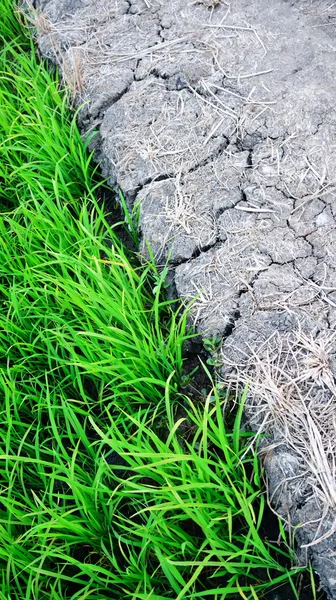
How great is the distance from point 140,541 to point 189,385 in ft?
1.41

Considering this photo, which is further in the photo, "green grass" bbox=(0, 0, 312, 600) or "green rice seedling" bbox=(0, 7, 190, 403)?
"green rice seedling" bbox=(0, 7, 190, 403)

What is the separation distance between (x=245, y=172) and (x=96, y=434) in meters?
0.94

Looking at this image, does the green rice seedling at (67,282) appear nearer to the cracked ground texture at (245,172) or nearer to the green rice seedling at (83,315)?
the green rice seedling at (83,315)

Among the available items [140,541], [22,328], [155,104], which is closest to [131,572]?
[140,541]

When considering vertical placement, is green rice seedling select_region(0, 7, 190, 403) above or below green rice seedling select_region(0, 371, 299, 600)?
above

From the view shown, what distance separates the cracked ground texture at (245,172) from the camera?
4.38ft

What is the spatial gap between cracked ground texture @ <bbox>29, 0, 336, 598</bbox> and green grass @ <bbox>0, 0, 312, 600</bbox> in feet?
0.33

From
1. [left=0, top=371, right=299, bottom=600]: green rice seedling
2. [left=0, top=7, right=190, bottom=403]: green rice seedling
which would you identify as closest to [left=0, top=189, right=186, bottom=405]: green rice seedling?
[left=0, top=7, right=190, bottom=403]: green rice seedling

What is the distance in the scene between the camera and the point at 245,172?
1.75m

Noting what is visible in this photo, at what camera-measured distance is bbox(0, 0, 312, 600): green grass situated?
4.11 ft

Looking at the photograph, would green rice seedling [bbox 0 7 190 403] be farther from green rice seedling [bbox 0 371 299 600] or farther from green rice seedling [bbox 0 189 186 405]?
green rice seedling [bbox 0 371 299 600]

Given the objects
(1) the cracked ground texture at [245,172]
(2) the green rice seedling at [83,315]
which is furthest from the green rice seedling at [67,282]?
(1) the cracked ground texture at [245,172]

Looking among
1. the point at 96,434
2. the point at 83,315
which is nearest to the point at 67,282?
the point at 83,315

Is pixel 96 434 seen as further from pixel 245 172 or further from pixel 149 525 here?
pixel 245 172
